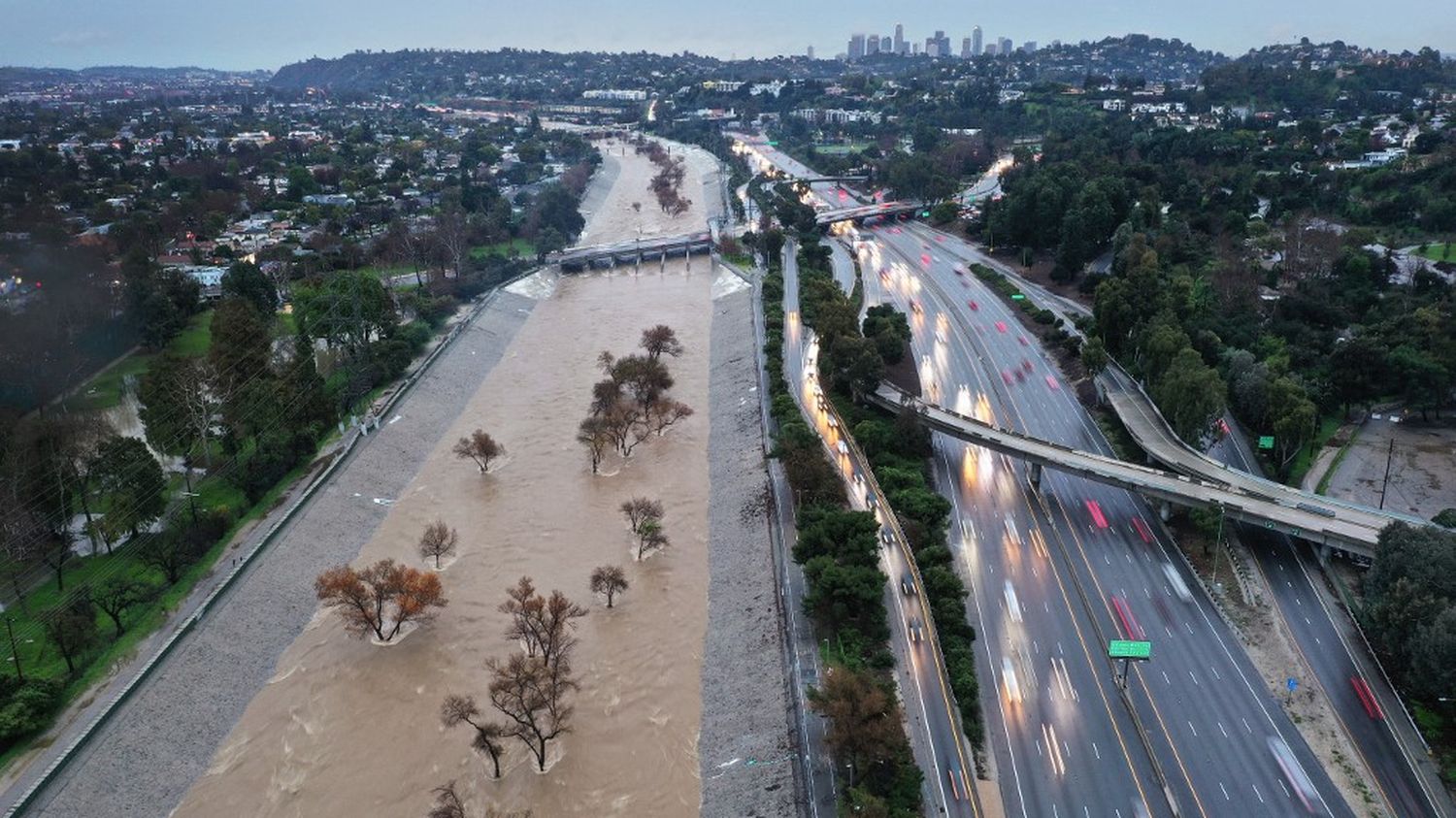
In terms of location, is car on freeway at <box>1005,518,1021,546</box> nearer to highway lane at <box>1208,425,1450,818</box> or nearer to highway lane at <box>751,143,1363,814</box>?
highway lane at <box>751,143,1363,814</box>

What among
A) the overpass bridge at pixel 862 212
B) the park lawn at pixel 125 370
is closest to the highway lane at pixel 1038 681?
the park lawn at pixel 125 370

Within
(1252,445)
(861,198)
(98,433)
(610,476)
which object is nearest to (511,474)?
(610,476)

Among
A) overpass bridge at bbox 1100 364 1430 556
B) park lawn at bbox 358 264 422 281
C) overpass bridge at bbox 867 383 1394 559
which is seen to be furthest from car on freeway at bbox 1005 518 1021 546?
park lawn at bbox 358 264 422 281

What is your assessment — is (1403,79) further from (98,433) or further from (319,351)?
(98,433)

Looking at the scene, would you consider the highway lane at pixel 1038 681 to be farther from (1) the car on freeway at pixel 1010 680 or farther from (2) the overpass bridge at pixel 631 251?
(2) the overpass bridge at pixel 631 251

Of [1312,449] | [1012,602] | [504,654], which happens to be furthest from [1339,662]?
[504,654]

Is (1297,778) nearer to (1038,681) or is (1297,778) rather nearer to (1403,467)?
(1038,681)
